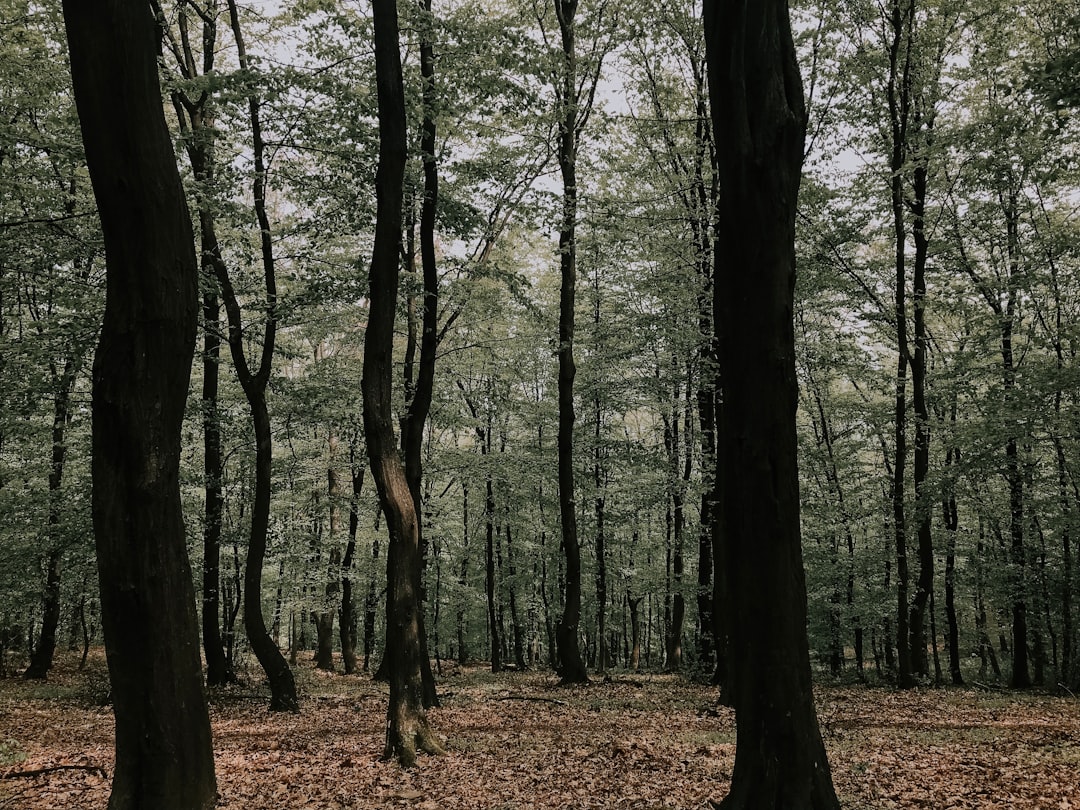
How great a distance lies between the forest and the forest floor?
3.46 feet

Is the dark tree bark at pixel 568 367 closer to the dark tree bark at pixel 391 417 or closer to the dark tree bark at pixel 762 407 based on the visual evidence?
the dark tree bark at pixel 391 417

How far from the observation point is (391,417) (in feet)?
26.4

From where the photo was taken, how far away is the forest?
171 inches

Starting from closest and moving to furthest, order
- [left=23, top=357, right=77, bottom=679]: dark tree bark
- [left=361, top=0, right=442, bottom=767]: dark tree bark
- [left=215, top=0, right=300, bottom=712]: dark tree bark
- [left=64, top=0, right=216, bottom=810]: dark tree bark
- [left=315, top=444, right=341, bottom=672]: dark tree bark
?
[left=64, top=0, right=216, bottom=810]: dark tree bark
[left=361, top=0, right=442, bottom=767]: dark tree bark
[left=215, top=0, right=300, bottom=712]: dark tree bark
[left=23, top=357, right=77, bottom=679]: dark tree bark
[left=315, top=444, right=341, bottom=672]: dark tree bark

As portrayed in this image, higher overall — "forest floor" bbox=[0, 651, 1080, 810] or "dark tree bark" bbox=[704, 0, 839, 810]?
"dark tree bark" bbox=[704, 0, 839, 810]

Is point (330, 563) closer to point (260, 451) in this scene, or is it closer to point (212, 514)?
point (212, 514)

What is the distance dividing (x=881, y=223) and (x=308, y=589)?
68.6 ft

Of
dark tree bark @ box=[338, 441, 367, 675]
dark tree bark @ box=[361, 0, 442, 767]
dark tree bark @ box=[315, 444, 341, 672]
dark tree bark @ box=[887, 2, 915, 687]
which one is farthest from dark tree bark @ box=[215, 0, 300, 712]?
dark tree bark @ box=[887, 2, 915, 687]

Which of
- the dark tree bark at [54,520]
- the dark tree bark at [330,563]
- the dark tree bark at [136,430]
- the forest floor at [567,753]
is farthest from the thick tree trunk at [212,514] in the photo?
the dark tree bark at [136,430]

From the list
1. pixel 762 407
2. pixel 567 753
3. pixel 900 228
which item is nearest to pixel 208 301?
pixel 567 753

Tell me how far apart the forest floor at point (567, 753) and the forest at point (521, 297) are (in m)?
1.05

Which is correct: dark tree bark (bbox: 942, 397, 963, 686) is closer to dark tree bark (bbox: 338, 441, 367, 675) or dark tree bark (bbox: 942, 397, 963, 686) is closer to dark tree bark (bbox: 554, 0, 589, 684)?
dark tree bark (bbox: 554, 0, 589, 684)

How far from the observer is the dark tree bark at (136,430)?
414cm

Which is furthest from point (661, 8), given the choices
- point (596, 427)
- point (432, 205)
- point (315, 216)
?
point (596, 427)
